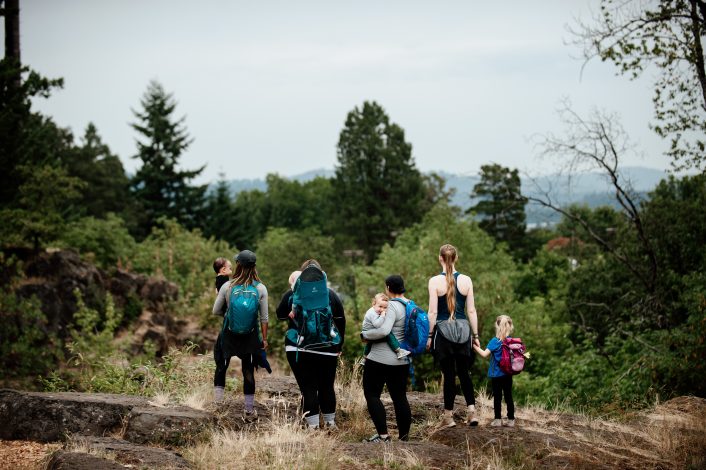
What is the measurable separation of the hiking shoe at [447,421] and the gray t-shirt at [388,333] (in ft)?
2.91

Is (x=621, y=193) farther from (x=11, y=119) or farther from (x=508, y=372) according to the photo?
(x=11, y=119)

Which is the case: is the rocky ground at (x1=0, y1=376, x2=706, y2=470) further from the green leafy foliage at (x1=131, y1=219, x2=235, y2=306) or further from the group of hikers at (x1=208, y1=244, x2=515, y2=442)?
the green leafy foliage at (x1=131, y1=219, x2=235, y2=306)

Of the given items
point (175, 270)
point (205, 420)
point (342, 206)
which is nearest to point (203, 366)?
point (205, 420)

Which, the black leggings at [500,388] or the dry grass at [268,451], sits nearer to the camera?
the dry grass at [268,451]

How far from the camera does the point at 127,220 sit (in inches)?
2079

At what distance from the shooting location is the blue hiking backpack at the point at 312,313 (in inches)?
267

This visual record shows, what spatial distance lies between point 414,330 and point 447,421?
46.3 inches

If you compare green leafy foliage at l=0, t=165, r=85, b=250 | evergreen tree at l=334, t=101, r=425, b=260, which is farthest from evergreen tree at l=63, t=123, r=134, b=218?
green leafy foliage at l=0, t=165, r=85, b=250

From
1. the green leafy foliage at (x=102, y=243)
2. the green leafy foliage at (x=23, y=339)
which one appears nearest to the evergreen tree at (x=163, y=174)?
the green leafy foliage at (x=102, y=243)

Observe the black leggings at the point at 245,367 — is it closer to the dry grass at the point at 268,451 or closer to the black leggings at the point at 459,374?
the dry grass at the point at 268,451

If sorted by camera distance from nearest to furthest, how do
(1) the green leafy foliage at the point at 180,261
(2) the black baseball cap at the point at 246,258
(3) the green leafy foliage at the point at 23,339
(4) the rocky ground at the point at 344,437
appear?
(4) the rocky ground at the point at 344,437 < (2) the black baseball cap at the point at 246,258 < (3) the green leafy foliage at the point at 23,339 < (1) the green leafy foliage at the point at 180,261

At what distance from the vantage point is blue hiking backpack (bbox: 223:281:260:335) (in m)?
7.05

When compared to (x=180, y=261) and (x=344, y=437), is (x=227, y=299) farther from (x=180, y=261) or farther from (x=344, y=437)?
(x=180, y=261)

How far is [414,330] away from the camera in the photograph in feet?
22.5
